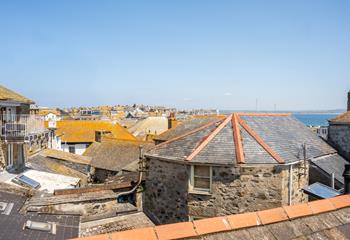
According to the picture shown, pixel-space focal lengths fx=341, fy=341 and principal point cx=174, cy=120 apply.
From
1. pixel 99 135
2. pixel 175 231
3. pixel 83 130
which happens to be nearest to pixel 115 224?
pixel 175 231

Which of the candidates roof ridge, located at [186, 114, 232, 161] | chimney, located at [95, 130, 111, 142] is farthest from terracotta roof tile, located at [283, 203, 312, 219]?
chimney, located at [95, 130, 111, 142]

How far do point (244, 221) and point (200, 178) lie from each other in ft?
35.9

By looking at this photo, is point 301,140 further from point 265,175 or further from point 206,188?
point 206,188

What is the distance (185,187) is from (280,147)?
15.8ft

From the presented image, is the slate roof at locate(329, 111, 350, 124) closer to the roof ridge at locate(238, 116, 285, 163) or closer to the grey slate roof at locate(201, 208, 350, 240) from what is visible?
the roof ridge at locate(238, 116, 285, 163)

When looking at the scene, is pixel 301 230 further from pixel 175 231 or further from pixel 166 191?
pixel 166 191

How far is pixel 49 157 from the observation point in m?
26.1

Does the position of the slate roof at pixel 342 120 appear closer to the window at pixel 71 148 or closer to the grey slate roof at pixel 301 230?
the grey slate roof at pixel 301 230

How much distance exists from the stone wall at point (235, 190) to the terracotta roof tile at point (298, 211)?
9.68 m

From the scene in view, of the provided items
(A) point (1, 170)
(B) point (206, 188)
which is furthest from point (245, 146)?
(A) point (1, 170)

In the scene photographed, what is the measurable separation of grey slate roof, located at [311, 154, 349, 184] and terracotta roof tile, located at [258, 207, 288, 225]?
12947 millimetres

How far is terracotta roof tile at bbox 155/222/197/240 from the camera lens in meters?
3.60

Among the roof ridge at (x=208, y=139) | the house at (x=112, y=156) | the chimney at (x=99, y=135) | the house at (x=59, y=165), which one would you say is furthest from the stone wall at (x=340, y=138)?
the chimney at (x=99, y=135)

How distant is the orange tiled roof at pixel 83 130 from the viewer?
43.4 meters
